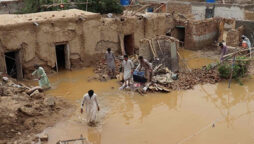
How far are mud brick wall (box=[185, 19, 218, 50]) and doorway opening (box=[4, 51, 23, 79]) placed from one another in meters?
9.95

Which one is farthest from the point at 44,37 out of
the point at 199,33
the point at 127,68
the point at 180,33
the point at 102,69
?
the point at 180,33

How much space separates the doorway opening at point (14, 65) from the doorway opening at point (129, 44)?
20.6 feet

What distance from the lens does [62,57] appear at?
1608 centimetres

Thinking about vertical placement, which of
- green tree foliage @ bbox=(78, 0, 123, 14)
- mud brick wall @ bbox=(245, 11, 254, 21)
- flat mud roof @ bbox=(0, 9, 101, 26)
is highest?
green tree foliage @ bbox=(78, 0, 123, 14)

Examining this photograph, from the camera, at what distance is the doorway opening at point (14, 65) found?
13.2 metres

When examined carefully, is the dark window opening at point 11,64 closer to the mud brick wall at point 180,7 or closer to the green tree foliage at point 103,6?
the green tree foliage at point 103,6

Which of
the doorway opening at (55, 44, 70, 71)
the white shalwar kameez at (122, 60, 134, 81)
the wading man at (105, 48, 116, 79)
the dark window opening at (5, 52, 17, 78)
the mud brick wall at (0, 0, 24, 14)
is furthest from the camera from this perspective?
the mud brick wall at (0, 0, 24, 14)

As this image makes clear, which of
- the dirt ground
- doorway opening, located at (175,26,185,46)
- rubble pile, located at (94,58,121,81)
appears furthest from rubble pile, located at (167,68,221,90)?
doorway opening, located at (175,26,185,46)

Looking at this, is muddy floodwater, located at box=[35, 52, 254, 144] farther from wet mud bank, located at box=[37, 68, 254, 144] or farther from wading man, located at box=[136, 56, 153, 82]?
wading man, located at box=[136, 56, 153, 82]

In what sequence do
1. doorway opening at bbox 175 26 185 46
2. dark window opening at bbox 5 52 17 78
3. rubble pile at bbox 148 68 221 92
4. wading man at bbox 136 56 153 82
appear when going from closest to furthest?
wading man at bbox 136 56 153 82
rubble pile at bbox 148 68 221 92
dark window opening at bbox 5 52 17 78
doorway opening at bbox 175 26 185 46

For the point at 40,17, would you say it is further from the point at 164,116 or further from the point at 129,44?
the point at 164,116

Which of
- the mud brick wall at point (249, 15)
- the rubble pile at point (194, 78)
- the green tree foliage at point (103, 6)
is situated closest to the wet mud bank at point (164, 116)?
the rubble pile at point (194, 78)

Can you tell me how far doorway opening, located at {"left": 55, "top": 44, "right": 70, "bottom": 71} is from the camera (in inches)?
573

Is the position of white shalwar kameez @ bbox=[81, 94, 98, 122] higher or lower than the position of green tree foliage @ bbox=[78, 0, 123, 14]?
lower
